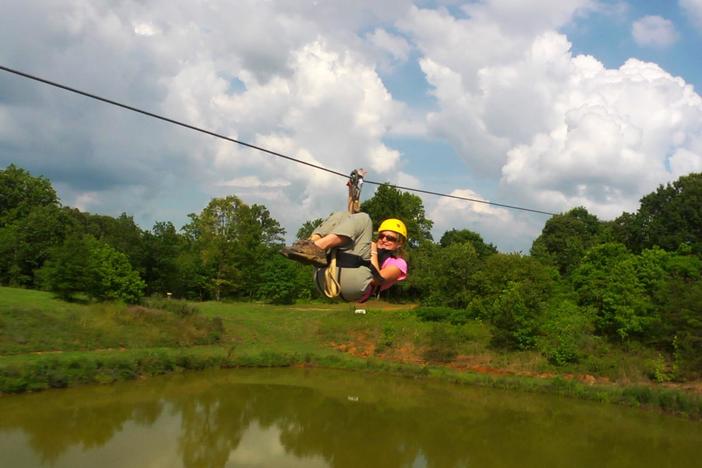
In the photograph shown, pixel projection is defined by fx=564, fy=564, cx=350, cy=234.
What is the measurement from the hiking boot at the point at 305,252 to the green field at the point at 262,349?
53.4 ft

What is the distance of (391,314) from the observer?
34312 millimetres

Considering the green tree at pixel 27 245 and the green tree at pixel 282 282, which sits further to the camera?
the green tree at pixel 282 282

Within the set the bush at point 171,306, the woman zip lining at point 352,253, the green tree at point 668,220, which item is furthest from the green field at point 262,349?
the woman zip lining at point 352,253

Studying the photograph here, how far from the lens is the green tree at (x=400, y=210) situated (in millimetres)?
42031

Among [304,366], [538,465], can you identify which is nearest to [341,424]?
[538,465]

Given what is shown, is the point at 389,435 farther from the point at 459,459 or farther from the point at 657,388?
the point at 657,388

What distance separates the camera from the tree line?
1016 inches

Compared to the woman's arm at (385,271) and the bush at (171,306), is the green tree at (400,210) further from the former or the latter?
the woman's arm at (385,271)

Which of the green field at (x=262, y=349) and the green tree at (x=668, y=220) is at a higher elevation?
the green tree at (x=668, y=220)

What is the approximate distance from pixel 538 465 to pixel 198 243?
3711cm

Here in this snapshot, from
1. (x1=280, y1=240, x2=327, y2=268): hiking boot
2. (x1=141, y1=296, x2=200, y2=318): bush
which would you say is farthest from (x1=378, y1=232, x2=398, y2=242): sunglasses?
(x1=141, y1=296, x2=200, y2=318): bush

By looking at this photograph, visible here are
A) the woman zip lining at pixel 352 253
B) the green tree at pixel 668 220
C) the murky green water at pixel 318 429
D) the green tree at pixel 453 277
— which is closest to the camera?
Result: the woman zip lining at pixel 352 253

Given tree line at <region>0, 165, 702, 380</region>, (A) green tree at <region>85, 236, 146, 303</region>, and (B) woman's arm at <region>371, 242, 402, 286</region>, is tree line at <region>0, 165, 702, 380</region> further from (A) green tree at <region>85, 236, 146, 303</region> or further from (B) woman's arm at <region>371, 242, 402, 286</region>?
(B) woman's arm at <region>371, 242, 402, 286</region>

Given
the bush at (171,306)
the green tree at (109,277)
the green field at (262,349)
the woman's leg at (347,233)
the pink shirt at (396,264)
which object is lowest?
the green field at (262,349)
